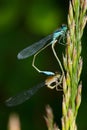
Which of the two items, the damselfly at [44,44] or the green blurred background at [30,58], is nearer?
the damselfly at [44,44]

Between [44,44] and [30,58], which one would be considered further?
[30,58]

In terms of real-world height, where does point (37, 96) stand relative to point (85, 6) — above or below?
below

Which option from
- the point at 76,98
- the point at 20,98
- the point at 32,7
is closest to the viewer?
the point at 76,98

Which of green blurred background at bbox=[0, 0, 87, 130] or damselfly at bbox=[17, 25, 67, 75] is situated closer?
damselfly at bbox=[17, 25, 67, 75]

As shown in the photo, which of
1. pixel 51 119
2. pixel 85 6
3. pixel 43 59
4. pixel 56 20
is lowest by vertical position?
pixel 43 59

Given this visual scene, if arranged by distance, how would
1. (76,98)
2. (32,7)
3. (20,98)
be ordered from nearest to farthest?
(76,98)
(20,98)
(32,7)

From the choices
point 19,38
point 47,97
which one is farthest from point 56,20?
point 47,97

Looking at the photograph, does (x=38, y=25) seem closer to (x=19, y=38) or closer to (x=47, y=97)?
(x=19, y=38)

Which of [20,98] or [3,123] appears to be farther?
[3,123]
